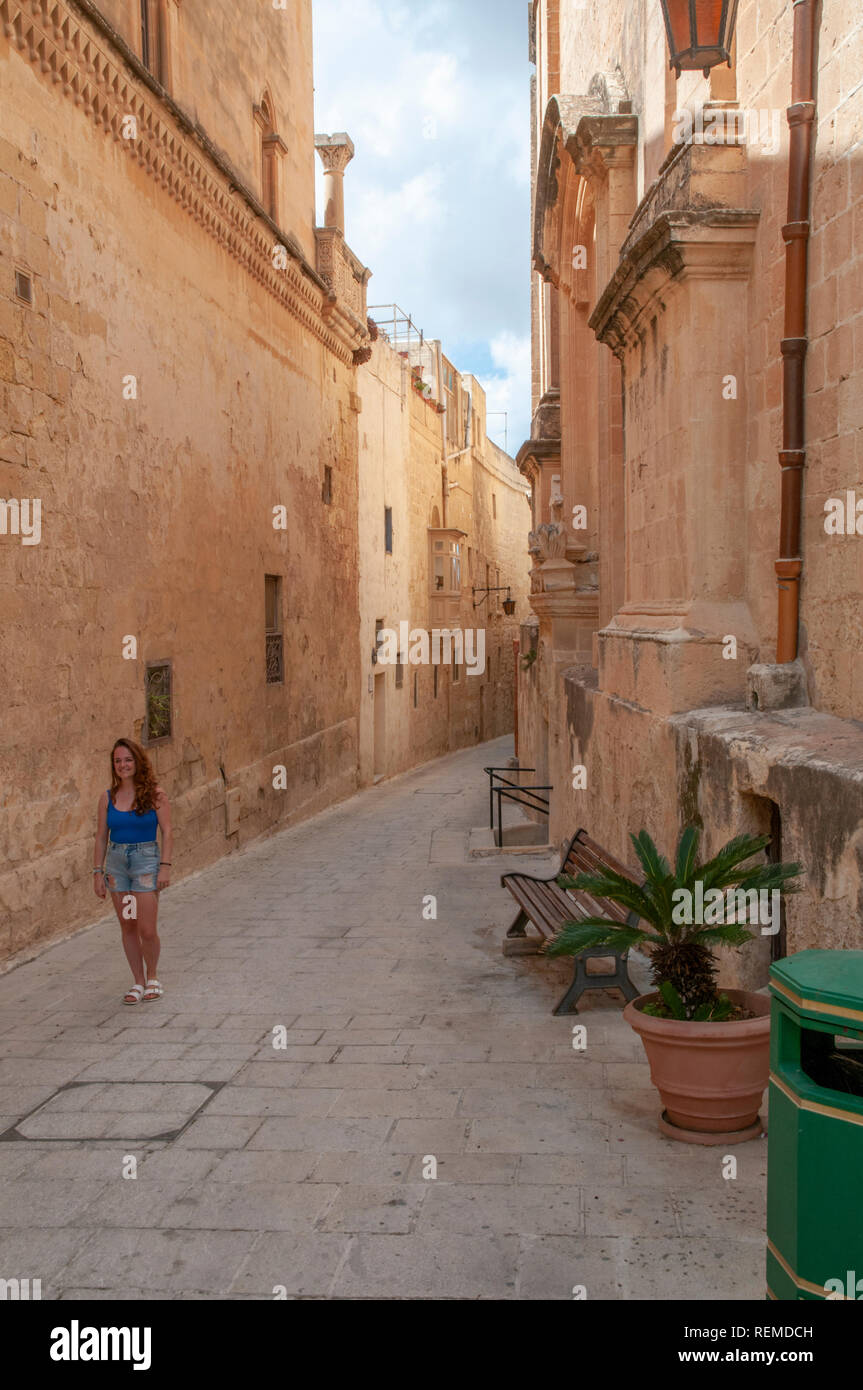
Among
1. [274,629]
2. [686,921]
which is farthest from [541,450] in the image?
[686,921]

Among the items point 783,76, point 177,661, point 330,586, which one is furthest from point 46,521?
point 330,586

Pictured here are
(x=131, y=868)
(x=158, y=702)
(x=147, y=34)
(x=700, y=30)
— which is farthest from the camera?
(x=147, y=34)

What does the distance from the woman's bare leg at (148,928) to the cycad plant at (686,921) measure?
2839 millimetres

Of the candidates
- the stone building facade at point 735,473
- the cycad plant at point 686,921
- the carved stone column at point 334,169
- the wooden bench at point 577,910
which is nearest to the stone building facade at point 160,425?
the carved stone column at point 334,169

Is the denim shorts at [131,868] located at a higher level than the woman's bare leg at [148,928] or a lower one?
higher

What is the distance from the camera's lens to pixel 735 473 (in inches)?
271

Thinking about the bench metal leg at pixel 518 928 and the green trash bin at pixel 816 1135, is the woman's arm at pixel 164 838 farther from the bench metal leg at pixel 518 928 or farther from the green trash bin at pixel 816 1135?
the green trash bin at pixel 816 1135

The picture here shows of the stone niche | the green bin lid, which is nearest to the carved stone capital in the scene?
the stone niche

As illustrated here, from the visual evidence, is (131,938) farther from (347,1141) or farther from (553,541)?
(553,541)

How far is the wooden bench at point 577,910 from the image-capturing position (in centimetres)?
599

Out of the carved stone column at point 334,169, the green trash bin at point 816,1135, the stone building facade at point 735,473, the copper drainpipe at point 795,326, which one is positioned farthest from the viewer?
the carved stone column at point 334,169

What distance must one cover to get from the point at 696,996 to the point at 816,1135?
1811mm
